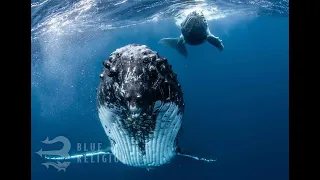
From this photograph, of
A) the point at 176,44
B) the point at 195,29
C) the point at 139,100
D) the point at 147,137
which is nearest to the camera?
the point at 139,100

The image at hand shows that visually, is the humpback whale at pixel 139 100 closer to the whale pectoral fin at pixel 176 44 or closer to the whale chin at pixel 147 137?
the whale chin at pixel 147 137

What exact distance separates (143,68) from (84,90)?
33311 mm

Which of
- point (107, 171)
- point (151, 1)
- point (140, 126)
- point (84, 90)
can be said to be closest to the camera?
point (140, 126)

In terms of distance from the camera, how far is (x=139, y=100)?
4996mm

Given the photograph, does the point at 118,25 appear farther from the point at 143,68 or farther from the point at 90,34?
the point at 143,68

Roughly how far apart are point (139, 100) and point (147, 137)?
5.36ft

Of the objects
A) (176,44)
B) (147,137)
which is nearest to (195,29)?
(176,44)

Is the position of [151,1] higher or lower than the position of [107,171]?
higher

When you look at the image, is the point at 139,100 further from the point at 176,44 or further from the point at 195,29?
the point at 176,44

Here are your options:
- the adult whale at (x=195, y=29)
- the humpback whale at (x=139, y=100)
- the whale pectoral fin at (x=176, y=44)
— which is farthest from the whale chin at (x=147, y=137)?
the whale pectoral fin at (x=176, y=44)

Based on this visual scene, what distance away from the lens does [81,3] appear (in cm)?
1773

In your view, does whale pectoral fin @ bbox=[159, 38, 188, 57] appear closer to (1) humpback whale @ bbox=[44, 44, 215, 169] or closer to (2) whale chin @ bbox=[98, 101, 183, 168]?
(2) whale chin @ bbox=[98, 101, 183, 168]

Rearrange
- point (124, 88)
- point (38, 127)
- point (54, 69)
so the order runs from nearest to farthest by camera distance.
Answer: point (124, 88) → point (54, 69) → point (38, 127)
